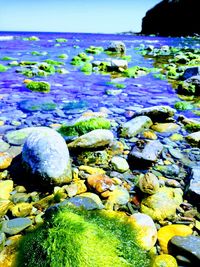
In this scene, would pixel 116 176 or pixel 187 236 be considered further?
pixel 116 176

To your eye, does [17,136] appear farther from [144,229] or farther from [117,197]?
[144,229]

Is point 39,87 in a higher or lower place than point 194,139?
higher

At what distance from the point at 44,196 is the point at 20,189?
0.32 m

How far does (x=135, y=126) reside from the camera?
498 centimetres

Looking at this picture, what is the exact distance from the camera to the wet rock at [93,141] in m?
4.08

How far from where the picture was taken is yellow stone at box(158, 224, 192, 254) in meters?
2.48

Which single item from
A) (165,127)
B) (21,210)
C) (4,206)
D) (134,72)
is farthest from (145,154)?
(134,72)

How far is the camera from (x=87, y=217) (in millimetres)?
2631

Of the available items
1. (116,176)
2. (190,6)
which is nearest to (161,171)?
(116,176)

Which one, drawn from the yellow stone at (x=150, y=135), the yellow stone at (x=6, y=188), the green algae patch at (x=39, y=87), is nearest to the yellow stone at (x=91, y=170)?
the yellow stone at (x=6, y=188)

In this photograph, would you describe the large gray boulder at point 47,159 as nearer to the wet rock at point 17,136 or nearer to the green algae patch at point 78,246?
the green algae patch at point 78,246

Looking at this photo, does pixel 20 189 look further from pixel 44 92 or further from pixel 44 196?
pixel 44 92

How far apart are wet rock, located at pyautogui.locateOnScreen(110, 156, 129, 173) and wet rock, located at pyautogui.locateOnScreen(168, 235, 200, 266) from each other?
140 cm

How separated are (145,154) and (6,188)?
75.6 inches
